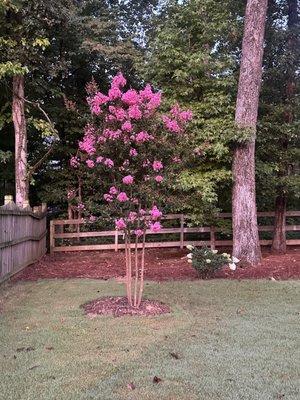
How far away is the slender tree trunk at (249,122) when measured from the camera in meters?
10.4

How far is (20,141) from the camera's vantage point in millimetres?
12773

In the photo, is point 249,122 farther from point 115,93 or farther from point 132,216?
point 132,216

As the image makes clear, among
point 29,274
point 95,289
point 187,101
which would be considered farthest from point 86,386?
point 187,101

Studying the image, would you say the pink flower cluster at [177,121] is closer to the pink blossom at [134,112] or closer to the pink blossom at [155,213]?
the pink blossom at [134,112]

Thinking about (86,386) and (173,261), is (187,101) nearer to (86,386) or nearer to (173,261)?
(173,261)

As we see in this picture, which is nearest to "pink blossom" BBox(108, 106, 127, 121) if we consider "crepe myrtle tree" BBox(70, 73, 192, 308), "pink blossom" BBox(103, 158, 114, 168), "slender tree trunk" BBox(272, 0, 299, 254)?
"crepe myrtle tree" BBox(70, 73, 192, 308)

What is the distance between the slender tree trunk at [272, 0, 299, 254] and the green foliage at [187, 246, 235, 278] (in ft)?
15.5

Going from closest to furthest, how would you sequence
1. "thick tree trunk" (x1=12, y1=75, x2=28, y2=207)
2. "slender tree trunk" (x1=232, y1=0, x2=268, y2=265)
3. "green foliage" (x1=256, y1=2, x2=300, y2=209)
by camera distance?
"slender tree trunk" (x1=232, y1=0, x2=268, y2=265), "green foliage" (x1=256, y1=2, x2=300, y2=209), "thick tree trunk" (x1=12, y1=75, x2=28, y2=207)

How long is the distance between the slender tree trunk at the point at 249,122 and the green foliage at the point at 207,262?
158 cm

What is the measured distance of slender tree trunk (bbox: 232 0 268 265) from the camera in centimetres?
1043

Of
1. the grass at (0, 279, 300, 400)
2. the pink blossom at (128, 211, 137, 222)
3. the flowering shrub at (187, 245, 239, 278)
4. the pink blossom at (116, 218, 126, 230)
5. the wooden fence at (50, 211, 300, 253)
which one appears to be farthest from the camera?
the wooden fence at (50, 211, 300, 253)

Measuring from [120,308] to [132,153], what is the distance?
202cm

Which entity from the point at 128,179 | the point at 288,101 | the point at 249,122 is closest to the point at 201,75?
the point at 249,122

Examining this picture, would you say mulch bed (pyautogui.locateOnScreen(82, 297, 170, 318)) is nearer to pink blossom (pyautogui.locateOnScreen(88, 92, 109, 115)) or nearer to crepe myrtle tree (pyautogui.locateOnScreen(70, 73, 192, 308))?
crepe myrtle tree (pyautogui.locateOnScreen(70, 73, 192, 308))
